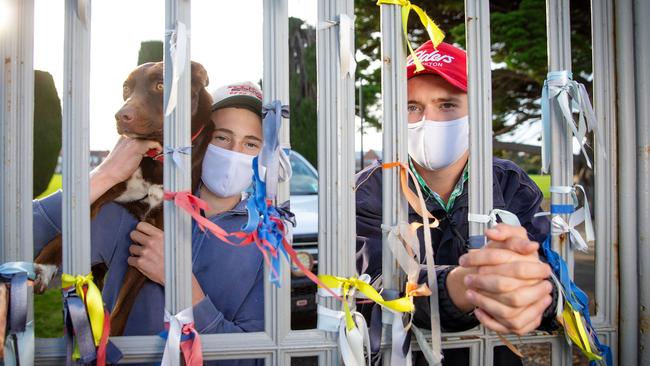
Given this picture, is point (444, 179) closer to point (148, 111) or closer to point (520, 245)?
point (520, 245)

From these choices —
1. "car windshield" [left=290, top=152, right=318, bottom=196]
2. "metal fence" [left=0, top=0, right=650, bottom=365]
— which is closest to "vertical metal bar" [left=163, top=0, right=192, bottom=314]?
"metal fence" [left=0, top=0, right=650, bottom=365]

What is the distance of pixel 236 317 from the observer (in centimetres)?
197

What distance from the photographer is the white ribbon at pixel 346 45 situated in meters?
1.24

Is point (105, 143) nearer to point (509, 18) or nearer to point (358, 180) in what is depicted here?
A: point (358, 180)

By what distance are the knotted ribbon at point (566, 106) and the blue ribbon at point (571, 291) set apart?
0.22 m

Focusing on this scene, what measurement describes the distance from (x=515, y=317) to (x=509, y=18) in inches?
298

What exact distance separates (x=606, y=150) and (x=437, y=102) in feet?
2.54

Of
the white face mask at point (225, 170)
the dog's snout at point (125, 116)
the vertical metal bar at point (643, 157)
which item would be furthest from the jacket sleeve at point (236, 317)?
the vertical metal bar at point (643, 157)

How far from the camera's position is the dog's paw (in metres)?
1.88

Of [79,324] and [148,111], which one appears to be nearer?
[79,324]

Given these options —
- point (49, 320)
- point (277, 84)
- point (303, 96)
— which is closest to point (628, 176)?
point (277, 84)

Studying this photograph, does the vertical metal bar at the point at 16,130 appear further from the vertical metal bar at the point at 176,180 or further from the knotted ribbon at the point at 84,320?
the vertical metal bar at the point at 176,180

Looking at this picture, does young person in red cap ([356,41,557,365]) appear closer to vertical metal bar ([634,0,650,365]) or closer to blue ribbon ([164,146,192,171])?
vertical metal bar ([634,0,650,365])

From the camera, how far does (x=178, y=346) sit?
1.20 metres
